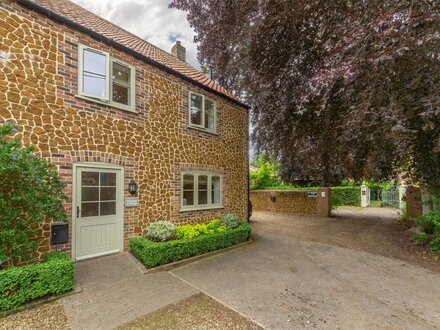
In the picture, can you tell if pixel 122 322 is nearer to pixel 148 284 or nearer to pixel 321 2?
pixel 148 284

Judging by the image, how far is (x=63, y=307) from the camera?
12.5 feet

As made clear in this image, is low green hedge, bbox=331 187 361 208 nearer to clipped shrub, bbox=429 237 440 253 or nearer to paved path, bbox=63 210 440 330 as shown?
clipped shrub, bbox=429 237 440 253

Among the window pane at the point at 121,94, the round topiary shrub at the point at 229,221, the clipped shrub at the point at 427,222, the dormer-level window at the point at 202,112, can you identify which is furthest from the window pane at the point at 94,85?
the clipped shrub at the point at 427,222

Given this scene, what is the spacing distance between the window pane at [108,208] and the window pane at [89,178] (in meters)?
0.58

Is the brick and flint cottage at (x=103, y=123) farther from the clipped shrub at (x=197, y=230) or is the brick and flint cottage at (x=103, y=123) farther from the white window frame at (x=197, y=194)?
the clipped shrub at (x=197, y=230)

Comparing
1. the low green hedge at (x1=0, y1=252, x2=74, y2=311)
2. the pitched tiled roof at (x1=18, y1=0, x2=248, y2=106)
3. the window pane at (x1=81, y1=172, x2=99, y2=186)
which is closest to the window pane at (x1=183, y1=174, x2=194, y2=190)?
the window pane at (x1=81, y1=172, x2=99, y2=186)

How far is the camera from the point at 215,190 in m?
8.88

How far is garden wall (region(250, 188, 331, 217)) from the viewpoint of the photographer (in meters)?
14.8

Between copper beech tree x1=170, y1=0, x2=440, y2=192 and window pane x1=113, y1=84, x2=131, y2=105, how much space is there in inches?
123

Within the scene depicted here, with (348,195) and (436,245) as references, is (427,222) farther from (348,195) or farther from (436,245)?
(348,195)

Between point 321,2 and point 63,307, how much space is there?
8.26 meters

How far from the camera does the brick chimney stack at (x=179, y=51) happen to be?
466 inches

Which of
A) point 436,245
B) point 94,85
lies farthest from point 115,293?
point 436,245

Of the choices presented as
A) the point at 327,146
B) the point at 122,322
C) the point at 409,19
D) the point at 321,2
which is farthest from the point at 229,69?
the point at 122,322
